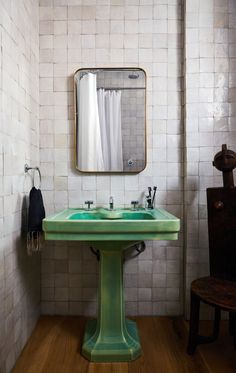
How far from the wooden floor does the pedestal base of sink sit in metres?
0.03

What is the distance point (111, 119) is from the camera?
1.91 m

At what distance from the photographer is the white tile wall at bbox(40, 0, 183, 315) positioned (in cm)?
193

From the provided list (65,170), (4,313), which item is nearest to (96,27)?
(65,170)

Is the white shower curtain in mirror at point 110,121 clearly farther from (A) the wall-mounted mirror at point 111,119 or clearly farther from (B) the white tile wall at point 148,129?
(B) the white tile wall at point 148,129

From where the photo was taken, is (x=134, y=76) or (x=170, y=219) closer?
(x=170, y=219)

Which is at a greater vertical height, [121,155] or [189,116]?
[189,116]

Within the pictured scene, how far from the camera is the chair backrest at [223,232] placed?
1.62m

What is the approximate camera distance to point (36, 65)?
1896 millimetres

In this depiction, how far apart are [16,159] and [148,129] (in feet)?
3.12

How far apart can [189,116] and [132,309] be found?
148 cm

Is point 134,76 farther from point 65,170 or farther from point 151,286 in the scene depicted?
point 151,286

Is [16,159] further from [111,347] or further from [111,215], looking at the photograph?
[111,347]

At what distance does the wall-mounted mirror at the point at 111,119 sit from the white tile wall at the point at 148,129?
7 cm

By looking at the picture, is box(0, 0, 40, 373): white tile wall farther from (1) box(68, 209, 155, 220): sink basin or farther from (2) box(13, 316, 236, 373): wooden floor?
(1) box(68, 209, 155, 220): sink basin
